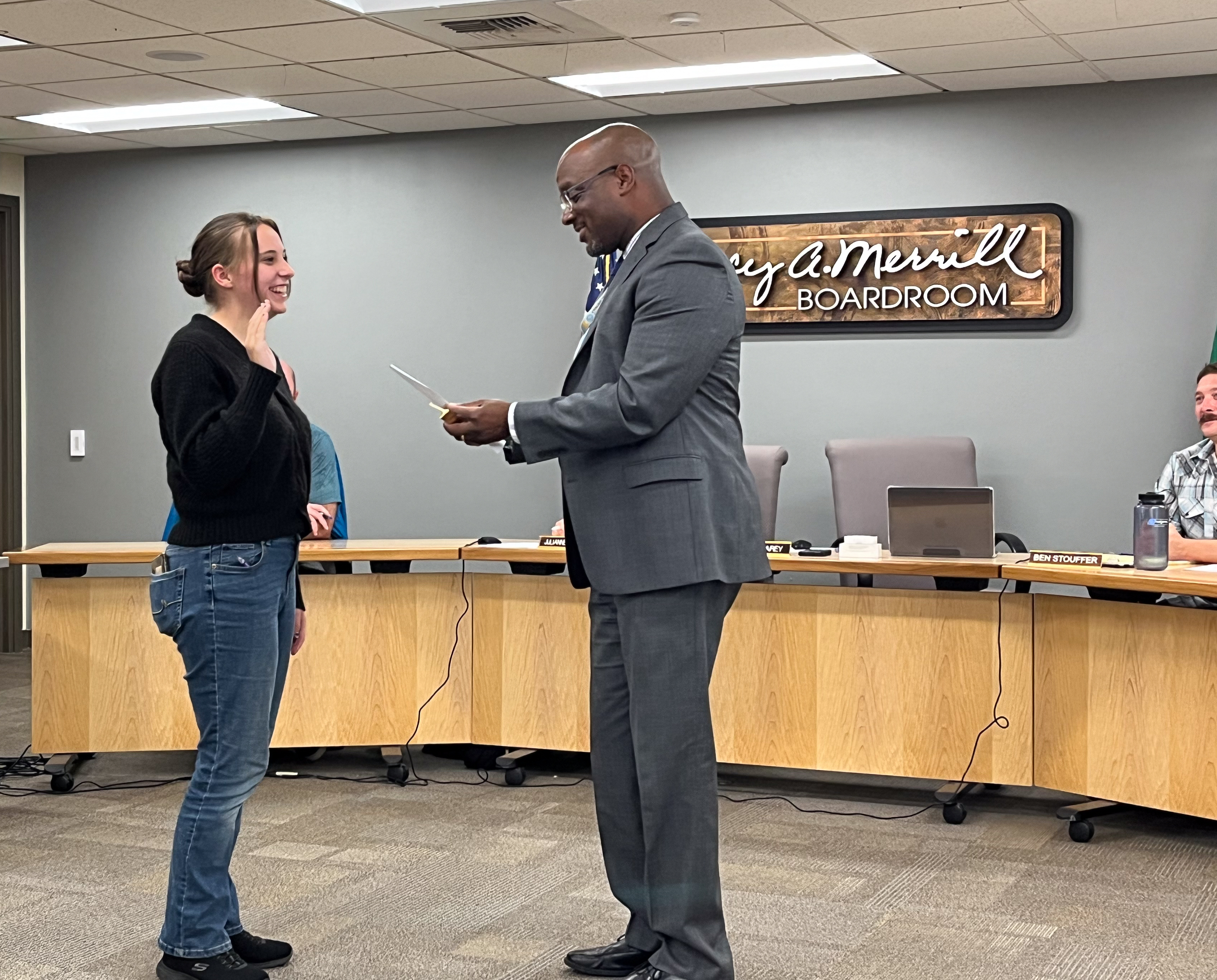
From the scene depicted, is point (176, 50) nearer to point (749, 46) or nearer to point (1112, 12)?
point (749, 46)

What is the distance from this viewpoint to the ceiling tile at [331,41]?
5.40m

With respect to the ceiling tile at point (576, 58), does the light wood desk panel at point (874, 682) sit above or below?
below

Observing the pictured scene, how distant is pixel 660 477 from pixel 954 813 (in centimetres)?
226

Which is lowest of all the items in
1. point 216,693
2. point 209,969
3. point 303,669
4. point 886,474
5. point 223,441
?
point 209,969

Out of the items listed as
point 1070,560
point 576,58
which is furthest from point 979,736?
point 576,58

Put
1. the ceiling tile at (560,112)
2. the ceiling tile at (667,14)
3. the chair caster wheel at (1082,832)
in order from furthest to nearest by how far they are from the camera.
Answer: the ceiling tile at (560,112)
the ceiling tile at (667,14)
the chair caster wheel at (1082,832)

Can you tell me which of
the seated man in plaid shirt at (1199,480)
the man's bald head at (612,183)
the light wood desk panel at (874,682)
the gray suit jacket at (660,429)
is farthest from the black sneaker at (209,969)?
the seated man in plaid shirt at (1199,480)

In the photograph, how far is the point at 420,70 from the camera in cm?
603

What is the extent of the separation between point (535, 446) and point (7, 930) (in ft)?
5.94

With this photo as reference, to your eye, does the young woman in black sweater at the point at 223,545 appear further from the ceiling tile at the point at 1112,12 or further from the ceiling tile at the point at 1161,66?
the ceiling tile at the point at 1161,66

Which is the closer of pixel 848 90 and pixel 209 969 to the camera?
pixel 209 969

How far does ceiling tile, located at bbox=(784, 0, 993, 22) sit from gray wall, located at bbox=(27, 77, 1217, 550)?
4.74 ft

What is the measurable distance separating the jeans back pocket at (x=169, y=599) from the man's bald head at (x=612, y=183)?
40.6 inches

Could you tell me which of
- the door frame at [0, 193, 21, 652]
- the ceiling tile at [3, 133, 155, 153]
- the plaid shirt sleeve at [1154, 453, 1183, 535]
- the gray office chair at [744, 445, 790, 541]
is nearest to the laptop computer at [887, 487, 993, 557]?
the plaid shirt sleeve at [1154, 453, 1183, 535]
